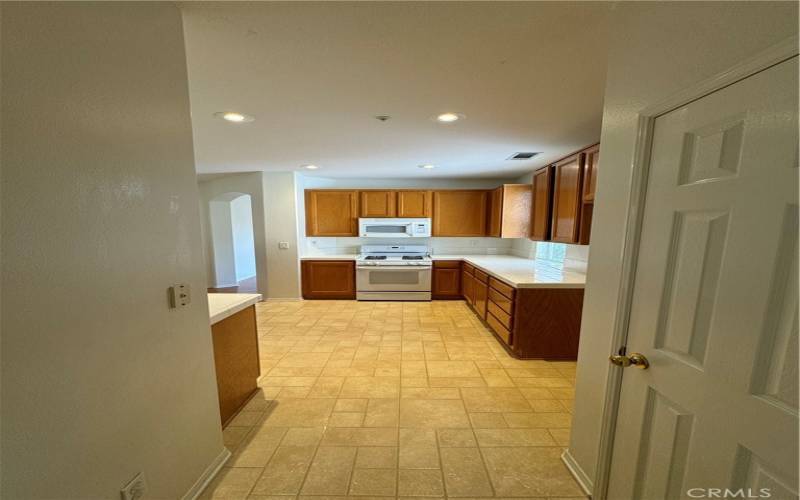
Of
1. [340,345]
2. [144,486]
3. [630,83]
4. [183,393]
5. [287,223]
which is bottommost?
[340,345]

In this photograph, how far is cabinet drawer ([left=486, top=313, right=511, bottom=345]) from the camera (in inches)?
111

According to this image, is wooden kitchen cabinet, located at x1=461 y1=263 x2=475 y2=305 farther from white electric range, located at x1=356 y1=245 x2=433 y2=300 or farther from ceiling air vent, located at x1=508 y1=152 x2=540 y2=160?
ceiling air vent, located at x1=508 y1=152 x2=540 y2=160

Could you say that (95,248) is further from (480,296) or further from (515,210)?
(515,210)

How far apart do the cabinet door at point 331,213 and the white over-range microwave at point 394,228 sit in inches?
7.8

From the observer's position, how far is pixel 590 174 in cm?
226

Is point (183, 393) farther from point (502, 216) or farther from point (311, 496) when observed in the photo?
point (502, 216)

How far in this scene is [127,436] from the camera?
960mm

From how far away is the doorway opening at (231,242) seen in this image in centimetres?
547

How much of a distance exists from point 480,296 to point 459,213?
5.47 ft

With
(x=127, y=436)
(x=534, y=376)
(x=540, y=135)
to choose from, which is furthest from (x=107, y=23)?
(x=534, y=376)

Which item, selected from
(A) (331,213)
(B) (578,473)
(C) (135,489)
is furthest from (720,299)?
(A) (331,213)

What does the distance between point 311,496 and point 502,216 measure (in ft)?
11.7

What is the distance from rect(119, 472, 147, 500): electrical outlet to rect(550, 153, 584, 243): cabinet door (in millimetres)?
3091

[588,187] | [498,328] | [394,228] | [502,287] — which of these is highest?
[588,187]
